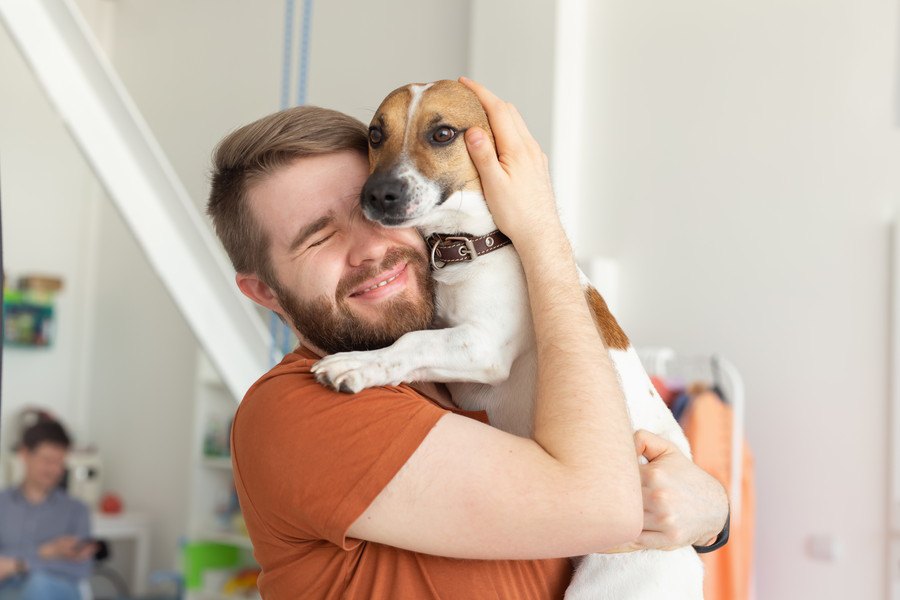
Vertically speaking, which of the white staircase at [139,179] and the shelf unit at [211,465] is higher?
the white staircase at [139,179]

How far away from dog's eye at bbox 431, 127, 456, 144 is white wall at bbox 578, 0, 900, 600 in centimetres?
166

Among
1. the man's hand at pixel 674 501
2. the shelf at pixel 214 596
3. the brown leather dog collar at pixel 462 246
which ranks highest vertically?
the brown leather dog collar at pixel 462 246

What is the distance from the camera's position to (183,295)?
2400 mm

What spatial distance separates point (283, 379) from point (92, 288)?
545 centimetres

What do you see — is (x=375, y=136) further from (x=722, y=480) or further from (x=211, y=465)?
(x=211, y=465)

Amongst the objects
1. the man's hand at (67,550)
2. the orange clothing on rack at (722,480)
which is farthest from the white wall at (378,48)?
the man's hand at (67,550)

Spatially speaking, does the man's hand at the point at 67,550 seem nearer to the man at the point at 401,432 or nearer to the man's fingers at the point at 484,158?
the man at the point at 401,432

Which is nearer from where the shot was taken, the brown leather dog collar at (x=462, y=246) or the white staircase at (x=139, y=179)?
the brown leather dog collar at (x=462, y=246)

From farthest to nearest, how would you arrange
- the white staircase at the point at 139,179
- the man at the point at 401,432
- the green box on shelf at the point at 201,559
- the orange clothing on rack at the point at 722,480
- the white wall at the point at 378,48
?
the green box on shelf at the point at 201,559
the white wall at the point at 378,48
the orange clothing on rack at the point at 722,480
the white staircase at the point at 139,179
the man at the point at 401,432

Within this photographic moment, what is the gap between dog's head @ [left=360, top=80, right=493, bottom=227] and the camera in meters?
1.37

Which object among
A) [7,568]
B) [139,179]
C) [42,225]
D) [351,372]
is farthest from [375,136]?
[42,225]

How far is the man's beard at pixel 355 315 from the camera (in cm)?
125

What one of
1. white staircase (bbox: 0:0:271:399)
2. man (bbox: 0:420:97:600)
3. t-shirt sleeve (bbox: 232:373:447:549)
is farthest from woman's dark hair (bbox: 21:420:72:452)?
t-shirt sleeve (bbox: 232:373:447:549)

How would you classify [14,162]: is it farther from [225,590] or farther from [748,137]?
[748,137]
